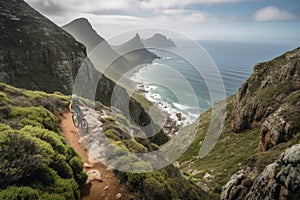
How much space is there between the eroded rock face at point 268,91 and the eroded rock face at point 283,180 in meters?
29.3

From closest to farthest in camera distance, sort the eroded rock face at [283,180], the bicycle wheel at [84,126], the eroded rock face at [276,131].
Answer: the eroded rock face at [283,180] → the bicycle wheel at [84,126] → the eroded rock face at [276,131]

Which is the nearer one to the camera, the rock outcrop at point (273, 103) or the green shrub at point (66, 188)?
the green shrub at point (66, 188)

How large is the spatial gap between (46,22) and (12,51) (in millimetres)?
24675

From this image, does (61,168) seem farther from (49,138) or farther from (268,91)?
(268,91)

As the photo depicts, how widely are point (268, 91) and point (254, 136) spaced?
9461 millimetres

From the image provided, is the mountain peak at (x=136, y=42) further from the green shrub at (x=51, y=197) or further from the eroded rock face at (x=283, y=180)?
the eroded rock face at (x=283, y=180)

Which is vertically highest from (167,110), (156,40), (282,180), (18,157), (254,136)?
(156,40)

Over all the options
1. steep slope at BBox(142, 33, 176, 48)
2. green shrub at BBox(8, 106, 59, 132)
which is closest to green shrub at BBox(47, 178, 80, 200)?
green shrub at BBox(8, 106, 59, 132)

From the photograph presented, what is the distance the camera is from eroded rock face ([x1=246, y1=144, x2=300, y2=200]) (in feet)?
33.9

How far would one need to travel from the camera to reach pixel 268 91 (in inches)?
1715

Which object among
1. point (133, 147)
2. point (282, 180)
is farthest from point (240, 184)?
point (133, 147)

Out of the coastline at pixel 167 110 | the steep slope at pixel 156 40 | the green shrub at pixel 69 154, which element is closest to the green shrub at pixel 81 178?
the green shrub at pixel 69 154

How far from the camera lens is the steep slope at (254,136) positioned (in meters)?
18.9

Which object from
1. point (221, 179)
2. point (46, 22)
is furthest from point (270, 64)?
point (46, 22)
